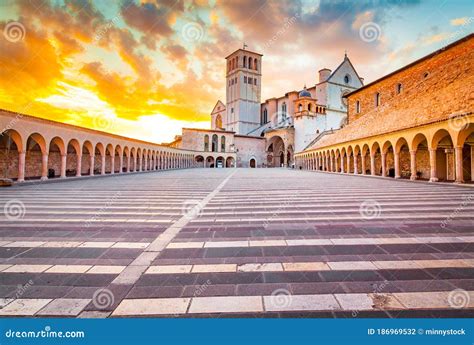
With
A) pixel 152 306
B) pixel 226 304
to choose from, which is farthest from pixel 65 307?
pixel 226 304

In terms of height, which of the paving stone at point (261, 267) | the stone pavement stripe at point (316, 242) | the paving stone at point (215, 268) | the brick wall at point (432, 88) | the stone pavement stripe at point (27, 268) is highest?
the brick wall at point (432, 88)

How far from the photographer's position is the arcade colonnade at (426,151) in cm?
1488

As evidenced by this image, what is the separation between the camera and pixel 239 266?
137 inches

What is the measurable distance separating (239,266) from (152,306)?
4.18 feet

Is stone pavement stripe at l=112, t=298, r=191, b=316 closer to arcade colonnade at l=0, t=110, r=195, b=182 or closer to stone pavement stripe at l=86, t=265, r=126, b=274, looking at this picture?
stone pavement stripe at l=86, t=265, r=126, b=274

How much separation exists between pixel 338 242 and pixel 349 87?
61309 millimetres

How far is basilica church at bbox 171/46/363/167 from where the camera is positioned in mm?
55062

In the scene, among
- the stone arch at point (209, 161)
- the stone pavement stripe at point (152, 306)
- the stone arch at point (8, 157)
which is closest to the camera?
the stone pavement stripe at point (152, 306)

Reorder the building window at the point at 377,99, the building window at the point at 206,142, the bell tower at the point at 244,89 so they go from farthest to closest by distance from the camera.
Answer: the bell tower at the point at 244,89 → the building window at the point at 206,142 → the building window at the point at 377,99

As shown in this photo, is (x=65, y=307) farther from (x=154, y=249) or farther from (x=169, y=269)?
(x=154, y=249)

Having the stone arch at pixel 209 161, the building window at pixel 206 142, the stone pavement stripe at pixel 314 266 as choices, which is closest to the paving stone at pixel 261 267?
the stone pavement stripe at pixel 314 266

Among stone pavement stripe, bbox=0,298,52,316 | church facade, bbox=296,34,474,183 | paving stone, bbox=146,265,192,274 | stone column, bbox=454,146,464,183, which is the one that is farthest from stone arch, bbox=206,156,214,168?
stone pavement stripe, bbox=0,298,52,316

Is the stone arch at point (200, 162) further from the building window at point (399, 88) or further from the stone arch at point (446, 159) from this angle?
the stone arch at point (446, 159)

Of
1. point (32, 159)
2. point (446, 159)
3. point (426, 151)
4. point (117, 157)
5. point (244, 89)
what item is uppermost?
point (244, 89)
